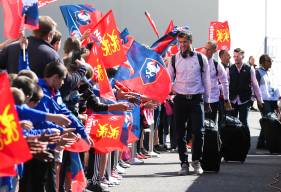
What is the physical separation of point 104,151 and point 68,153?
1046 mm

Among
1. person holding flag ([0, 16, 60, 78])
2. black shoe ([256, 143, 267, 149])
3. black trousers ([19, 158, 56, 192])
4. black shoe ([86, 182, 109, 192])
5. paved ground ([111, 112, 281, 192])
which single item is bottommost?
black shoe ([256, 143, 267, 149])

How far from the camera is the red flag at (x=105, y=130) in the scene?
999 centimetres

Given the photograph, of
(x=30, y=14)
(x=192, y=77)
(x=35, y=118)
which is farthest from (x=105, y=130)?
(x=35, y=118)

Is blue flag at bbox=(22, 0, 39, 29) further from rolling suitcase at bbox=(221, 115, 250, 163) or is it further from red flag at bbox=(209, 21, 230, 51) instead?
red flag at bbox=(209, 21, 230, 51)

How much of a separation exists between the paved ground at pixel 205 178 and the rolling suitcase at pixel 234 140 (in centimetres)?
22

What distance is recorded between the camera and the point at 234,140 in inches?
561

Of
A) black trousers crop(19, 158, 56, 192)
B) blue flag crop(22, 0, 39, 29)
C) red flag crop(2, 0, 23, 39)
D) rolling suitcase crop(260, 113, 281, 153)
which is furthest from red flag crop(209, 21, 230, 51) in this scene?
black trousers crop(19, 158, 56, 192)

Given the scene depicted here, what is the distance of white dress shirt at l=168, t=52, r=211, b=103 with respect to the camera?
496 inches

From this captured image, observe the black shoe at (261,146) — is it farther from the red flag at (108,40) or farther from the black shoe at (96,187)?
the black shoe at (96,187)

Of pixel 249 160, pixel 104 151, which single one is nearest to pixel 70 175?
pixel 104 151

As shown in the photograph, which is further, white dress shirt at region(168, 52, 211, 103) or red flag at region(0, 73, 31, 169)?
white dress shirt at region(168, 52, 211, 103)

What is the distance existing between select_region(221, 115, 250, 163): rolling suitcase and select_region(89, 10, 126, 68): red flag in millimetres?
3594

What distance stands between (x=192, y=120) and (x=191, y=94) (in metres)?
0.37

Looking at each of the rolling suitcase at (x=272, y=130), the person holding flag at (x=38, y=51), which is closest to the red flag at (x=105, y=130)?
the person holding flag at (x=38, y=51)
